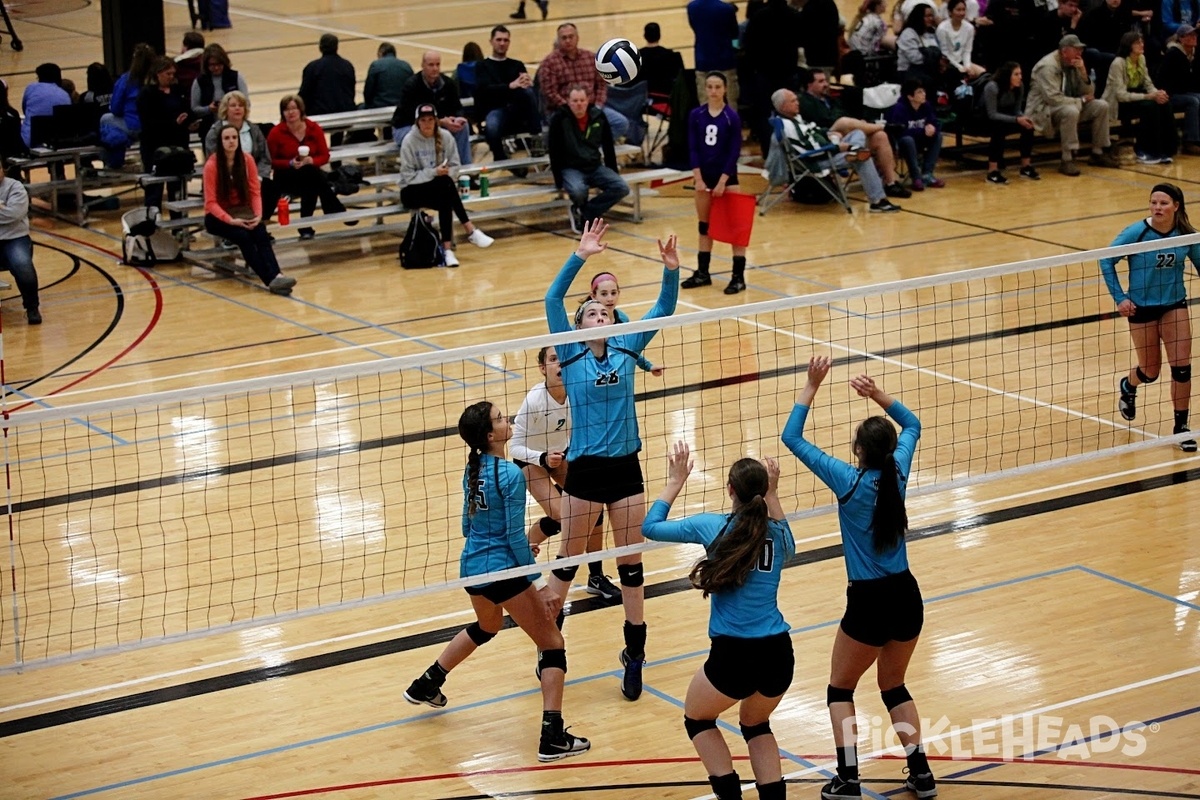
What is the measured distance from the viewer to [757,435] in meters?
12.2

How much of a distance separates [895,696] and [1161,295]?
5.35 metres

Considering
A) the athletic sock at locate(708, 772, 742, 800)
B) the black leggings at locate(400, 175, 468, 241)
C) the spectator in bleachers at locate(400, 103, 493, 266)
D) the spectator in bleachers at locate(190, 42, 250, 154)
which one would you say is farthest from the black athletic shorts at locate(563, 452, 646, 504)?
the spectator in bleachers at locate(190, 42, 250, 154)

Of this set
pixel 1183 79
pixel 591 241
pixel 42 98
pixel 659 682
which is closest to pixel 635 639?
pixel 659 682

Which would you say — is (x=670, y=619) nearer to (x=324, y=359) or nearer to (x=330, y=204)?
(x=324, y=359)

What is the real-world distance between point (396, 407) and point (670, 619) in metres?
4.49

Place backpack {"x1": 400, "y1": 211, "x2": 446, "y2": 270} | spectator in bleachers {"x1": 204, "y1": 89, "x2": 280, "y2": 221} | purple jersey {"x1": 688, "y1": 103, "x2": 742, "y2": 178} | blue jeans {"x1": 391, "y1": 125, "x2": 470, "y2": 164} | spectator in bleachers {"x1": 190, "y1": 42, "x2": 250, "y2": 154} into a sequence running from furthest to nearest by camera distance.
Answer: blue jeans {"x1": 391, "y1": 125, "x2": 470, "y2": 164} < spectator in bleachers {"x1": 190, "y1": 42, "x2": 250, "y2": 154} < backpack {"x1": 400, "y1": 211, "x2": 446, "y2": 270} < spectator in bleachers {"x1": 204, "y1": 89, "x2": 280, "y2": 221} < purple jersey {"x1": 688, "y1": 103, "x2": 742, "y2": 178}

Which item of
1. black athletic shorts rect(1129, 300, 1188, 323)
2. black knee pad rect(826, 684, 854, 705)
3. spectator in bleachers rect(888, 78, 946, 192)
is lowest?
black knee pad rect(826, 684, 854, 705)

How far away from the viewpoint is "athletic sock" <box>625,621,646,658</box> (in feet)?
28.0

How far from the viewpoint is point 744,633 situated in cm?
676

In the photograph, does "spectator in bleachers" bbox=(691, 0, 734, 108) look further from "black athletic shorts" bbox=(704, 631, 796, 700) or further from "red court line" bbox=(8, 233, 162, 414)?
"black athletic shorts" bbox=(704, 631, 796, 700)

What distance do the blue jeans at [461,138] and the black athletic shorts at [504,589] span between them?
11.5 meters

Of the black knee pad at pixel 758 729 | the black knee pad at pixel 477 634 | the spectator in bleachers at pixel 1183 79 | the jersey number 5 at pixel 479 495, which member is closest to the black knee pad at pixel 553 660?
the black knee pad at pixel 477 634

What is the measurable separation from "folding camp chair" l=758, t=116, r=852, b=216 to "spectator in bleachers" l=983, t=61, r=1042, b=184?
2442 millimetres

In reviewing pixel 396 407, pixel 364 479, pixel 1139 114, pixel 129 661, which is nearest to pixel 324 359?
pixel 396 407
